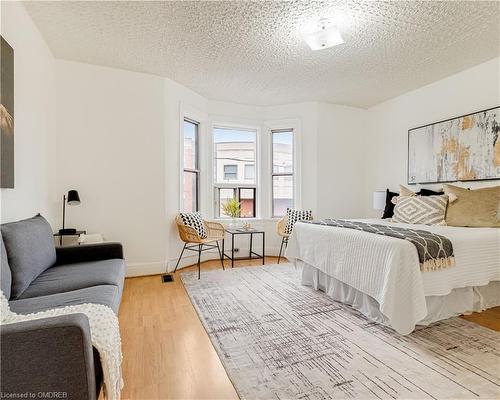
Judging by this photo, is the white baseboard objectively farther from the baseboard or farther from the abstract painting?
the abstract painting

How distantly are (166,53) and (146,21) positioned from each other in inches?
23.4

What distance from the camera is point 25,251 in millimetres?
1847

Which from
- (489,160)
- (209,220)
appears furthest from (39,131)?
(489,160)

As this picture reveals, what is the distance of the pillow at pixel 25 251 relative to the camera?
1714 millimetres

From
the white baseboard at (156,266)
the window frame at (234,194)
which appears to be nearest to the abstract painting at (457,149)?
the window frame at (234,194)

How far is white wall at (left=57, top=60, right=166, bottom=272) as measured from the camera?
3.39 metres

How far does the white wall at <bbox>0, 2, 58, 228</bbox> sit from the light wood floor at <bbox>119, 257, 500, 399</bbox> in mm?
1302

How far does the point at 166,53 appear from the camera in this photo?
3152 millimetres

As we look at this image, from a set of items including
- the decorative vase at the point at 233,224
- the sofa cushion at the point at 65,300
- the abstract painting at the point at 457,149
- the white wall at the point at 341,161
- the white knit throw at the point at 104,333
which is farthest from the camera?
the white wall at the point at 341,161

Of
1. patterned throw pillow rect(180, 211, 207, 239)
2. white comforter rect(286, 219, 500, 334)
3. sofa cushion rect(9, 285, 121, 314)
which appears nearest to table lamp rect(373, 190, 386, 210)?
white comforter rect(286, 219, 500, 334)

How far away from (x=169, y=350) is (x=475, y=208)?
10.2 ft

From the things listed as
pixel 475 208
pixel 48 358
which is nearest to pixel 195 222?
pixel 48 358

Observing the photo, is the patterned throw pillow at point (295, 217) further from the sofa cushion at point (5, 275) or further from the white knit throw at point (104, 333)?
the sofa cushion at point (5, 275)

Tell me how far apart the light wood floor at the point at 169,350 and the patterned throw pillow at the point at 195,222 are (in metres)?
1.08
